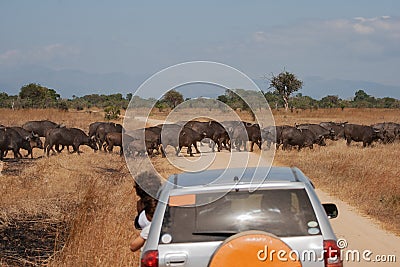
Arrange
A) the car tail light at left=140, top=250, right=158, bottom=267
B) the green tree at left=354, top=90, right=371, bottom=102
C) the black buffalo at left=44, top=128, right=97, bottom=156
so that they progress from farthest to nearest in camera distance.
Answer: the green tree at left=354, top=90, right=371, bottom=102 → the black buffalo at left=44, top=128, right=97, bottom=156 → the car tail light at left=140, top=250, right=158, bottom=267

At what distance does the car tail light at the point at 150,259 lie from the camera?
516cm

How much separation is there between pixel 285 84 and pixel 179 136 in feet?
149

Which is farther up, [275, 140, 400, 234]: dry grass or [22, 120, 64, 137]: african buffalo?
→ [22, 120, 64, 137]: african buffalo

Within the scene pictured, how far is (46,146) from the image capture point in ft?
91.9

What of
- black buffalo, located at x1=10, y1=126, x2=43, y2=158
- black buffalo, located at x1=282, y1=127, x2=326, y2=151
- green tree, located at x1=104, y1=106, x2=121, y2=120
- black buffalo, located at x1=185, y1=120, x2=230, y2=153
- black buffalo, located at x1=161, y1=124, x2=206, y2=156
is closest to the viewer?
black buffalo, located at x1=161, y1=124, x2=206, y2=156

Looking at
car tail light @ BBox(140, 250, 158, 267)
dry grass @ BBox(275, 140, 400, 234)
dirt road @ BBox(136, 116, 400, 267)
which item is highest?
car tail light @ BBox(140, 250, 158, 267)

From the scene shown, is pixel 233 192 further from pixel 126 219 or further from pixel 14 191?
pixel 14 191

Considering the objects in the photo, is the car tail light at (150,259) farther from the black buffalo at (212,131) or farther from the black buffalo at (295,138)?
the black buffalo at (212,131)

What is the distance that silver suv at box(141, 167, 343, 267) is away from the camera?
5074 millimetres

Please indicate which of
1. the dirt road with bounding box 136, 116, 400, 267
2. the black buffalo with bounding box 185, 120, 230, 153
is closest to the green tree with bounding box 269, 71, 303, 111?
the black buffalo with bounding box 185, 120, 230, 153

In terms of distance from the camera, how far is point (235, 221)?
17.4 ft

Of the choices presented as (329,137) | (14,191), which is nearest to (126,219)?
(14,191)

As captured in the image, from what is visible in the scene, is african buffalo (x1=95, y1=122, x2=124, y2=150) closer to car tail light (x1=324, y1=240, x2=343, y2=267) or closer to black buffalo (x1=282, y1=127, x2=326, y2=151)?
black buffalo (x1=282, y1=127, x2=326, y2=151)

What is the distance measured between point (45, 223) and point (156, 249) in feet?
22.0
